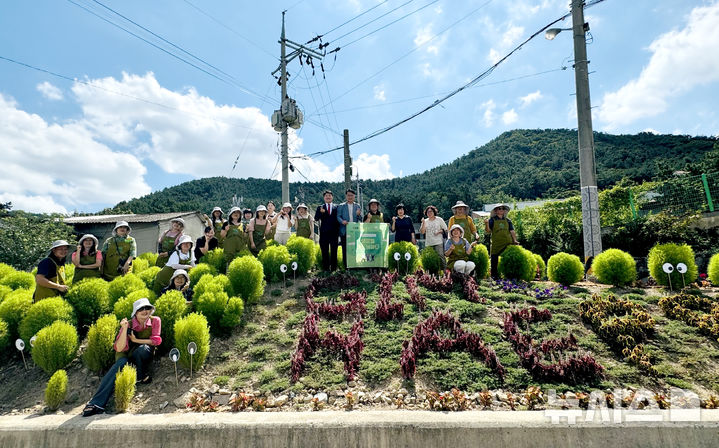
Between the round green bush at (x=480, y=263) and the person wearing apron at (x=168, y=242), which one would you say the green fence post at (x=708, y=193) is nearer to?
the round green bush at (x=480, y=263)

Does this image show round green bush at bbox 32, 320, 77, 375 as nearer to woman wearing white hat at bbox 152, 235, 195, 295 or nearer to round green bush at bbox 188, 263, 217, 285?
woman wearing white hat at bbox 152, 235, 195, 295

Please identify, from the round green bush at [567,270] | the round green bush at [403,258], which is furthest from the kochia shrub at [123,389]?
the round green bush at [567,270]

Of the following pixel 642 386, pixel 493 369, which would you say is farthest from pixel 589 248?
pixel 493 369

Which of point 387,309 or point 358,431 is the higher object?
point 387,309

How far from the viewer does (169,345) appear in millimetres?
4918

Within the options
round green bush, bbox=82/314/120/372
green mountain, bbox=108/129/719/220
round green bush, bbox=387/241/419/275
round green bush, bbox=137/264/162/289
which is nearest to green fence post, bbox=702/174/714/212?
round green bush, bbox=387/241/419/275

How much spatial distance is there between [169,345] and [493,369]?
13.8ft

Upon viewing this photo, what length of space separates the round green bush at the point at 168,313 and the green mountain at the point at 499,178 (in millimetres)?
31418

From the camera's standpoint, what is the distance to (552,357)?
424 centimetres

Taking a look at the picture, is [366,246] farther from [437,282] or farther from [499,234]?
[499,234]

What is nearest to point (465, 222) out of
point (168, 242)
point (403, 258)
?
point (403, 258)

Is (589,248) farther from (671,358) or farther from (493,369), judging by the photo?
(493,369)

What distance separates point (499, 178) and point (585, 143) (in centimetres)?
6815

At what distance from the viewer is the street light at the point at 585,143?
782 cm
